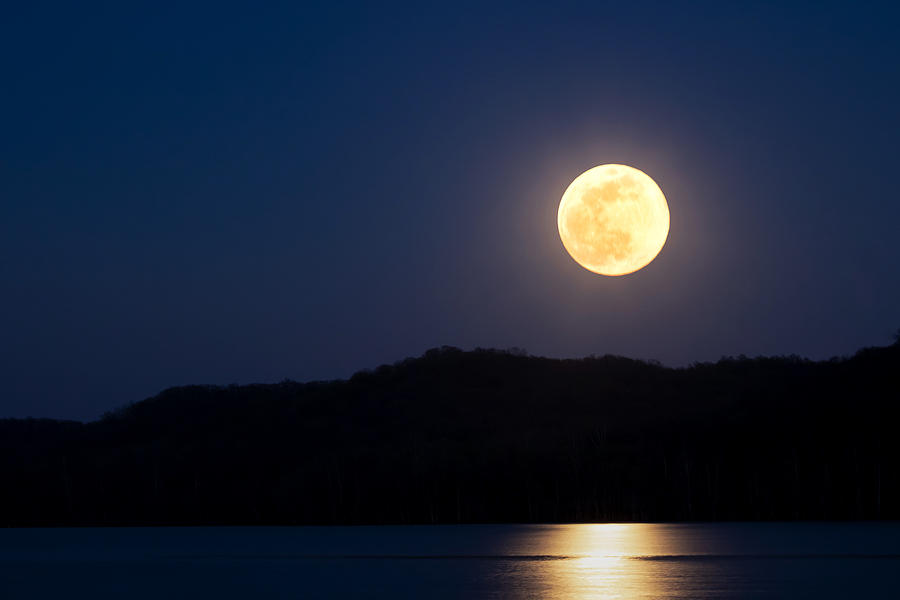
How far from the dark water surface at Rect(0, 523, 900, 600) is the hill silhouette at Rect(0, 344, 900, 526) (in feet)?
127

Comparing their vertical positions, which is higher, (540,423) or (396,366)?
(396,366)

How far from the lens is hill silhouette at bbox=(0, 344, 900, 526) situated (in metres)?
85.6

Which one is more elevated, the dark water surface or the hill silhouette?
the hill silhouette

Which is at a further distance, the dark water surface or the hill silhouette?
the hill silhouette

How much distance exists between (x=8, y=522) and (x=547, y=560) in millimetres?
80254

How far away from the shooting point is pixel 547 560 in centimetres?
3319

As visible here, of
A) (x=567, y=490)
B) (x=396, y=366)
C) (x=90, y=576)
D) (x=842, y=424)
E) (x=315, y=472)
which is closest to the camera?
(x=90, y=576)

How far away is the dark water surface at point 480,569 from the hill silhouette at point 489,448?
38.6 m

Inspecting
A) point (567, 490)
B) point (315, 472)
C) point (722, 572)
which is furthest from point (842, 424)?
point (722, 572)

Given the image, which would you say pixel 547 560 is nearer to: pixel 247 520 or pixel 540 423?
pixel 247 520

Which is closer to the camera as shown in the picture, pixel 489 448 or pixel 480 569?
pixel 480 569

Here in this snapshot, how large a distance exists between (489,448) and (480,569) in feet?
236

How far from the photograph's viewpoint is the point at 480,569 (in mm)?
30062

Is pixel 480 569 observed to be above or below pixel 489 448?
below
